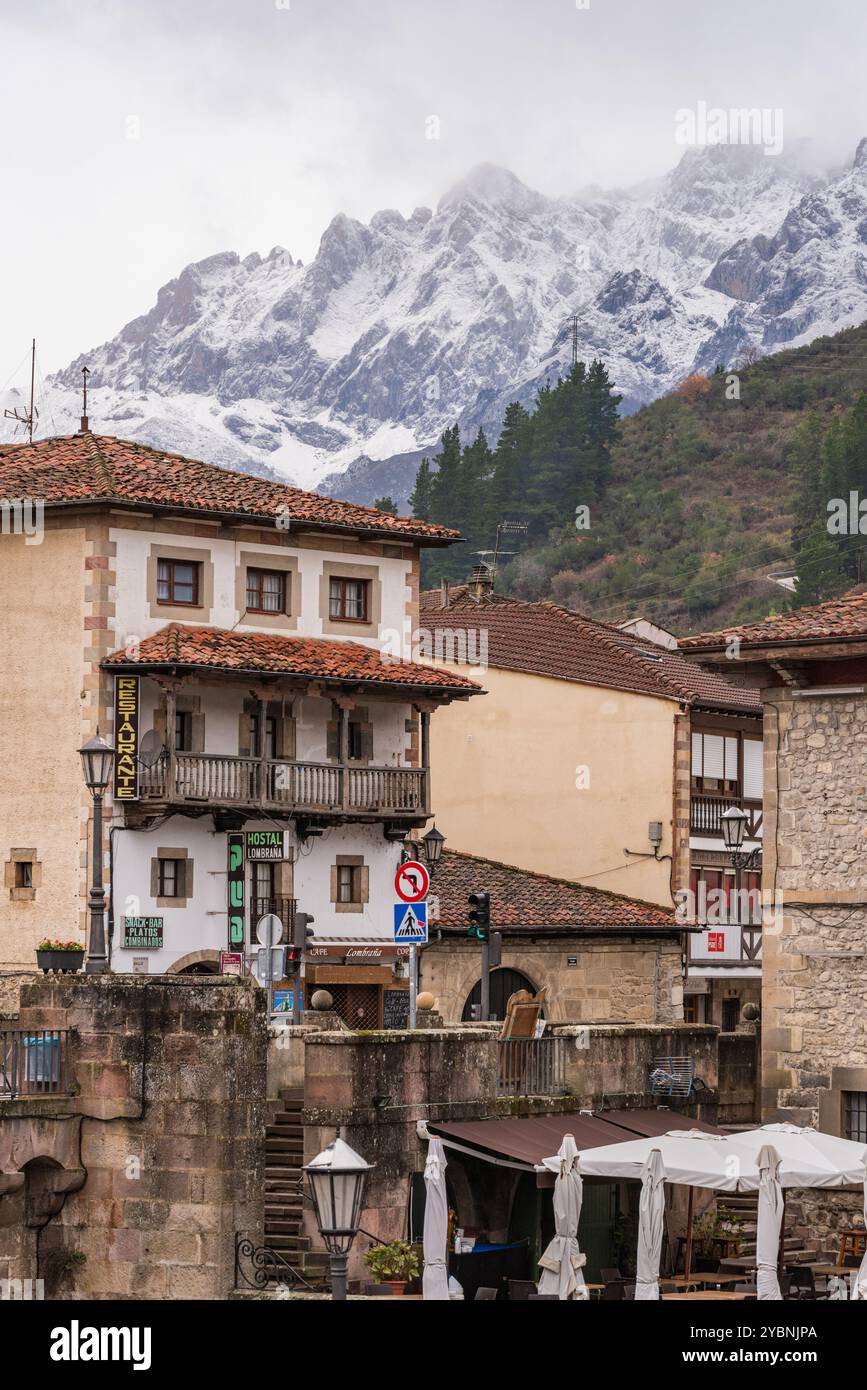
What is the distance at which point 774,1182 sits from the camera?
Answer: 99.5 ft

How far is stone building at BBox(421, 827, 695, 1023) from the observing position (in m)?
49.4

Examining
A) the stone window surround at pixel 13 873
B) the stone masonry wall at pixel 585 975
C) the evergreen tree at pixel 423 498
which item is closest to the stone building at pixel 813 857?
the stone masonry wall at pixel 585 975

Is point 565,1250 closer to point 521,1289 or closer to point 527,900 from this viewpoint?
point 521,1289

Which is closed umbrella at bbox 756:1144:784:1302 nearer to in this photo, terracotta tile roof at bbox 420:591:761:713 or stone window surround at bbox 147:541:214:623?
stone window surround at bbox 147:541:214:623

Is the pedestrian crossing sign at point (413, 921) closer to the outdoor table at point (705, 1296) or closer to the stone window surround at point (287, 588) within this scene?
the outdoor table at point (705, 1296)

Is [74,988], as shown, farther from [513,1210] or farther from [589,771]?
[589,771]

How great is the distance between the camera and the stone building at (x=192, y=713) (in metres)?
45.2

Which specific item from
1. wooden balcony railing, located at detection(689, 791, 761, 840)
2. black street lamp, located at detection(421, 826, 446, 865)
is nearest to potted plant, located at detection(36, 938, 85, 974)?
black street lamp, located at detection(421, 826, 446, 865)

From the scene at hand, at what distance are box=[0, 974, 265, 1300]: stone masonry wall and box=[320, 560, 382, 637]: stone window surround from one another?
18610 mm

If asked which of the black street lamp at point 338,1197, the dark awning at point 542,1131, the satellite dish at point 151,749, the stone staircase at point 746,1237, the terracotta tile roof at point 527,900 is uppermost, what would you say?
the satellite dish at point 151,749

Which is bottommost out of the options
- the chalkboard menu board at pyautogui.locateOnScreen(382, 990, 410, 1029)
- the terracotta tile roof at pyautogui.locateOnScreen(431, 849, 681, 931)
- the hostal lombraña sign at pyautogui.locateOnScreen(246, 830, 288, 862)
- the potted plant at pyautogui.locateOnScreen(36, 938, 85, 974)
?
the chalkboard menu board at pyautogui.locateOnScreen(382, 990, 410, 1029)

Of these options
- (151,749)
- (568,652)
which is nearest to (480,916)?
(151,749)

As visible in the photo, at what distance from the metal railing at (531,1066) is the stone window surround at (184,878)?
Answer: 1130 centimetres

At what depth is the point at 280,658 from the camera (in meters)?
47.2
